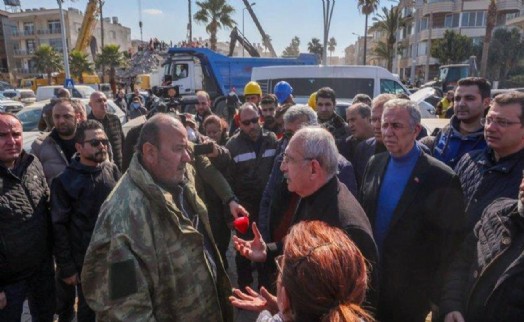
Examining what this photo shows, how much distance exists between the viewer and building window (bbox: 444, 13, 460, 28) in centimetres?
4482

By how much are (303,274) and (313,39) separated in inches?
3514

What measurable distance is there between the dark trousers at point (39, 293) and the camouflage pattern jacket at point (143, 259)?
53.6 inches

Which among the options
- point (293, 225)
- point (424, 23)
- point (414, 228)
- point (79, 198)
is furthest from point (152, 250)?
point (424, 23)

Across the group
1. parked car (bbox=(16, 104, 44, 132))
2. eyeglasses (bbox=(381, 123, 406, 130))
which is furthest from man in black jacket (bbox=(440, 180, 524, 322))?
parked car (bbox=(16, 104, 44, 132))

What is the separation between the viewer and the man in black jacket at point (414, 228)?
2449 millimetres

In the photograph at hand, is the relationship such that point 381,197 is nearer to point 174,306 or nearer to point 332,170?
point 332,170

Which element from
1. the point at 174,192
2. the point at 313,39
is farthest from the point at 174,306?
the point at 313,39

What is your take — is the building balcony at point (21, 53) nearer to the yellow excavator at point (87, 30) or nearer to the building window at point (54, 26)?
the building window at point (54, 26)

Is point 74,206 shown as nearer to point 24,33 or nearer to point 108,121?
point 108,121

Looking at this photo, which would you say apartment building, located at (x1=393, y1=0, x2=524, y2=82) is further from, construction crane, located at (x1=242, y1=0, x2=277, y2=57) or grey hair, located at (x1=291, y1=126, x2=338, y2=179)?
grey hair, located at (x1=291, y1=126, x2=338, y2=179)

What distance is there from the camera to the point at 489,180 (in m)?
2.52

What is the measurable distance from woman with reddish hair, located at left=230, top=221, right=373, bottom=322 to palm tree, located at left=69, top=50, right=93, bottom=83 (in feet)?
134

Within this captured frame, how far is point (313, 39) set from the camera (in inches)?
3351

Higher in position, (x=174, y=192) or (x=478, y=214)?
(x=174, y=192)
